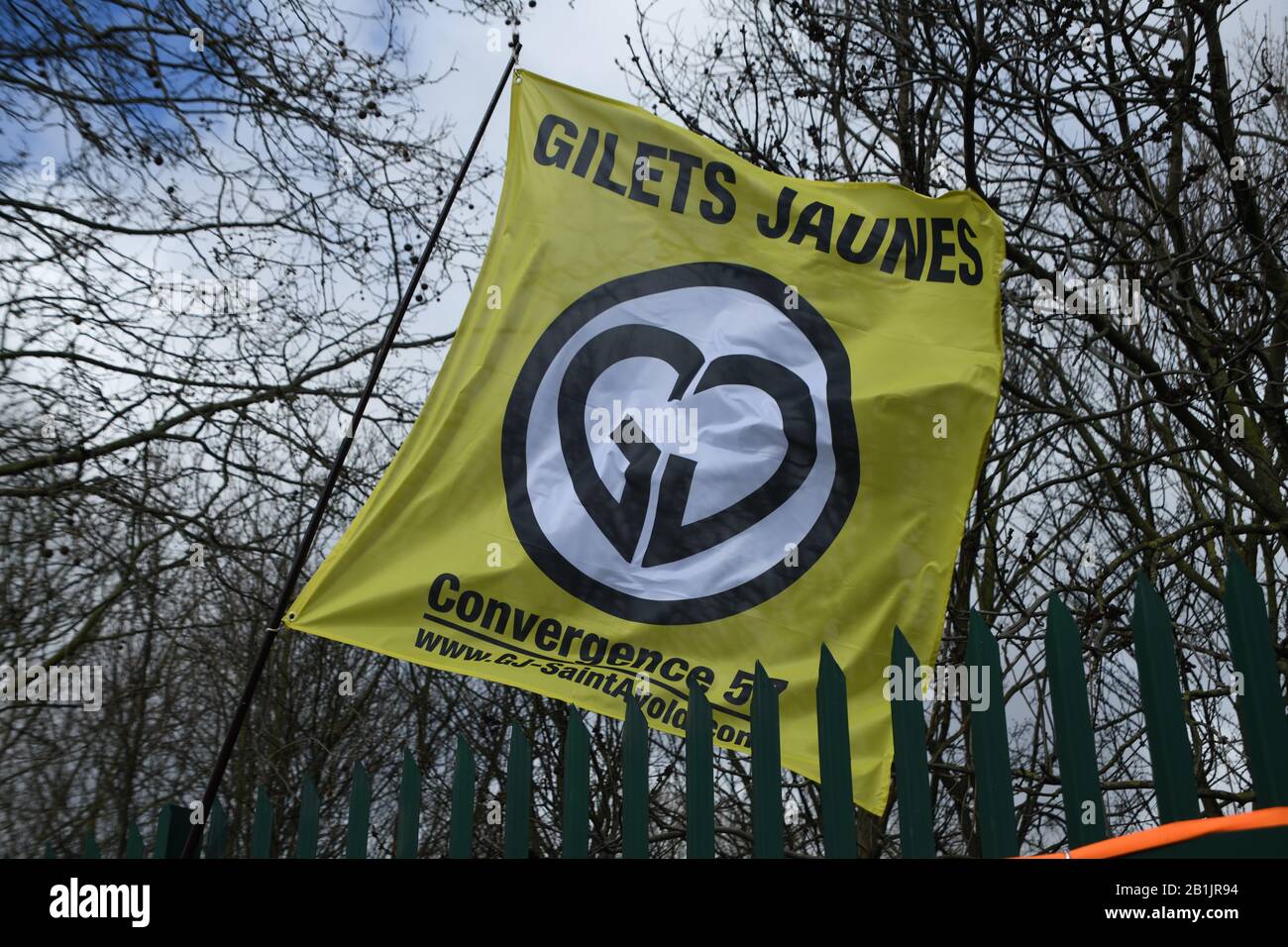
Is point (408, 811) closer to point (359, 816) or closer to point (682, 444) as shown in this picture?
point (359, 816)

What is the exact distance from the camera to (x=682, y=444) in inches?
150

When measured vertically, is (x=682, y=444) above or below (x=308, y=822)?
above

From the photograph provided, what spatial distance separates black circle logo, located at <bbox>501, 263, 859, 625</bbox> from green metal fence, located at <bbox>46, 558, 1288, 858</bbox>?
0.86 metres

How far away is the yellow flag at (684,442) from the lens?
11.3 feet

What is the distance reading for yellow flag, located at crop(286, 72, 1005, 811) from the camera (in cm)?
343

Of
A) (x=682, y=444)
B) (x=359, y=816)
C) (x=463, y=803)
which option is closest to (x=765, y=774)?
(x=463, y=803)

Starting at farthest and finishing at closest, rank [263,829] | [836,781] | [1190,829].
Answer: [263,829] < [836,781] < [1190,829]

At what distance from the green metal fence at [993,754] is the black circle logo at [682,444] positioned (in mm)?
864

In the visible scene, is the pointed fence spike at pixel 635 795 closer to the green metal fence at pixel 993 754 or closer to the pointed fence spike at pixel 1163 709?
the green metal fence at pixel 993 754

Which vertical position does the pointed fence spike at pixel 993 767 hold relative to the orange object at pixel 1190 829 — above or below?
above

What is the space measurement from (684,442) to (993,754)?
1648 mm

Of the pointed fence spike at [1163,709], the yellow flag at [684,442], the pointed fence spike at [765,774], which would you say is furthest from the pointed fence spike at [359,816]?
the pointed fence spike at [1163,709]
